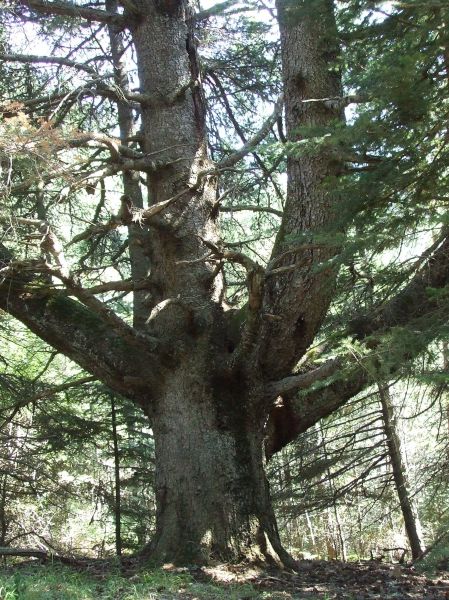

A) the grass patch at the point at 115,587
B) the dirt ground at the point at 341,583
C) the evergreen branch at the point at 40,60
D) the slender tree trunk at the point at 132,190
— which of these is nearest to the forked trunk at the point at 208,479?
the dirt ground at the point at 341,583

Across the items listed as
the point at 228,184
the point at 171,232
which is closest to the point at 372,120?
the point at 171,232

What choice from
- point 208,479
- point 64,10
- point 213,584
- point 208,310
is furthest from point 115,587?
point 64,10

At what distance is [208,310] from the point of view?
6980 millimetres

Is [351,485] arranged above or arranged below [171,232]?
below

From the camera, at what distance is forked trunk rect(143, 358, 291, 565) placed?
5.85 meters

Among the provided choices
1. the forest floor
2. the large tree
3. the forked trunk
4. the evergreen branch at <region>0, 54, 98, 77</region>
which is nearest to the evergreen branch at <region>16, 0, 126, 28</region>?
the large tree

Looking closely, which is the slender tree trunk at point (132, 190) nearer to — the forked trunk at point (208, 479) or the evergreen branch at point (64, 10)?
the evergreen branch at point (64, 10)

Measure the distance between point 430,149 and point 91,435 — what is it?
6770 mm

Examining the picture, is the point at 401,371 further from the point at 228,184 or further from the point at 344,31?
the point at 228,184

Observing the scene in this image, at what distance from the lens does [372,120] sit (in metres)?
4.11

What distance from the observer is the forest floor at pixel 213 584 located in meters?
4.46

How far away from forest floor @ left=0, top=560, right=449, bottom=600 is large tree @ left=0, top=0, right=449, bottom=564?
1.17 ft

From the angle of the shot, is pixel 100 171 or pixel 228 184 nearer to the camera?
pixel 100 171

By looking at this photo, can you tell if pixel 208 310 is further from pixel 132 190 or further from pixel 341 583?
pixel 341 583
